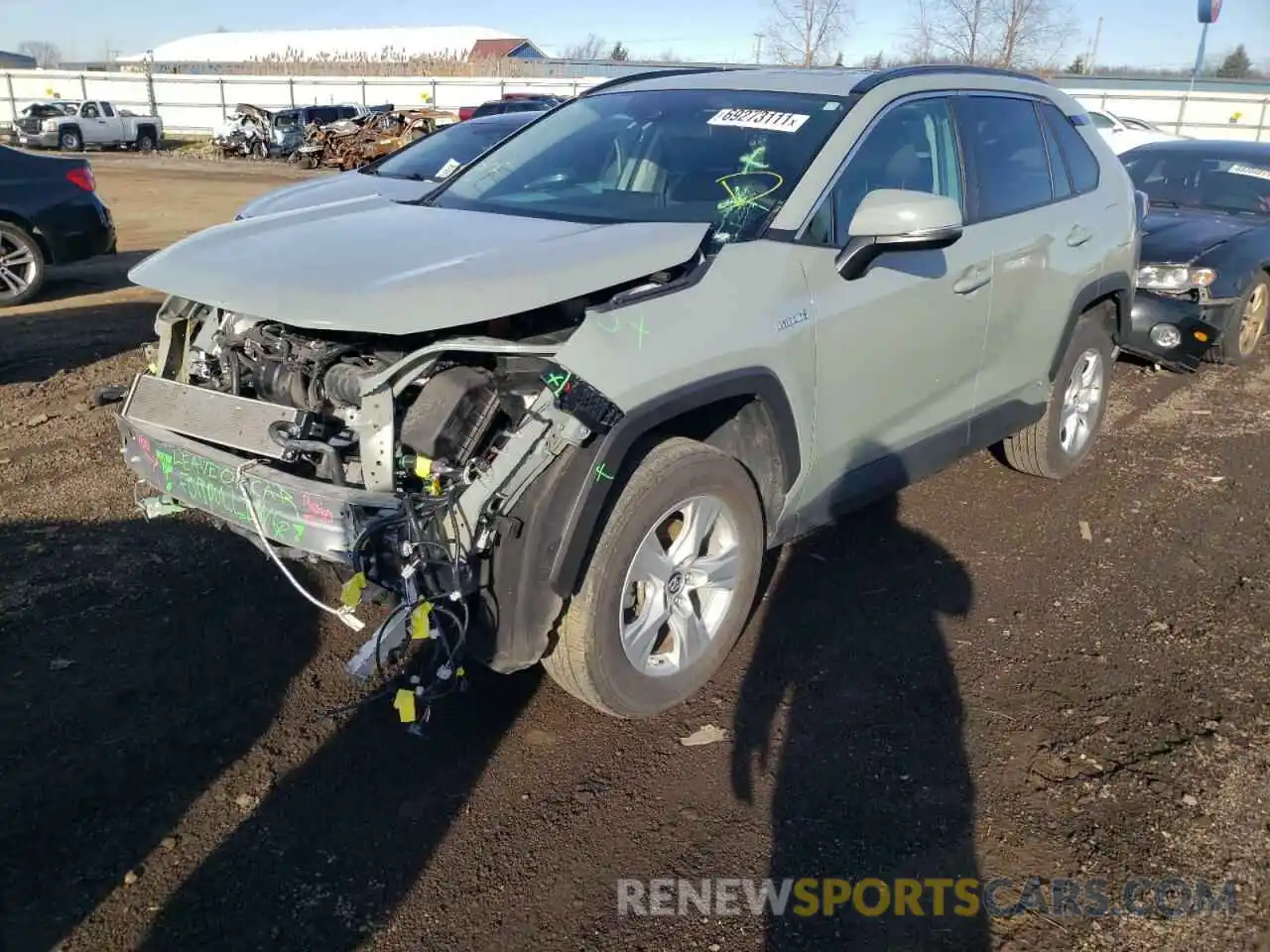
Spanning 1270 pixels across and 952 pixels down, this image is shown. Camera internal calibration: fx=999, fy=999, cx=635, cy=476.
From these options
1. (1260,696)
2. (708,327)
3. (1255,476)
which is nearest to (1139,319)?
(1255,476)

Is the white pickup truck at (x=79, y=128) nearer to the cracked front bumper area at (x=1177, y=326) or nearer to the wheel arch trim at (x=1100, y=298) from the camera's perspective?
the cracked front bumper area at (x=1177, y=326)

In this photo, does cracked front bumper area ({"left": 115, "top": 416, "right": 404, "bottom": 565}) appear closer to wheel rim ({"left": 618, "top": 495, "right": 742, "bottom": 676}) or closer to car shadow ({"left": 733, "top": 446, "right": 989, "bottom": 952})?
wheel rim ({"left": 618, "top": 495, "right": 742, "bottom": 676})

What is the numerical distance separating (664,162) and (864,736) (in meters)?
2.26

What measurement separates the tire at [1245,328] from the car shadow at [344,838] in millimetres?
6787

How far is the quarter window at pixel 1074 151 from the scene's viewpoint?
4941mm

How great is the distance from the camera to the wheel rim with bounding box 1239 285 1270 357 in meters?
7.88

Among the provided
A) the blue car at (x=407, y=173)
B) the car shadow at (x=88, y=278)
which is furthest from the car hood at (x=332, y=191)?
the car shadow at (x=88, y=278)

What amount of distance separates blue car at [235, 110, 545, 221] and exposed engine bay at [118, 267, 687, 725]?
4349 millimetres

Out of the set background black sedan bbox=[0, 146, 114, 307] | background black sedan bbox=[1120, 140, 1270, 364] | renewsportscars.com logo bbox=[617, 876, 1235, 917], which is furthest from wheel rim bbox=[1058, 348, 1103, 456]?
background black sedan bbox=[0, 146, 114, 307]

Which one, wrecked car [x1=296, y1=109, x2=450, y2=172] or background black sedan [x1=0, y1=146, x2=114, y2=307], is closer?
background black sedan [x1=0, y1=146, x2=114, y2=307]

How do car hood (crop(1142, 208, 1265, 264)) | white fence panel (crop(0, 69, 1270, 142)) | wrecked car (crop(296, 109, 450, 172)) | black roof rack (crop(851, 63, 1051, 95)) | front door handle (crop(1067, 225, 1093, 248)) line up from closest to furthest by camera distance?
black roof rack (crop(851, 63, 1051, 95)) < front door handle (crop(1067, 225, 1093, 248)) < car hood (crop(1142, 208, 1265, 264)) < wrecked car (crop(296, 109, 450, 172)) < white fence panel (crop(0, 69, 1270, 142))

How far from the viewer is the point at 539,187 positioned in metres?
4.00

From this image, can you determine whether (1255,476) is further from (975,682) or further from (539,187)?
(539,187)

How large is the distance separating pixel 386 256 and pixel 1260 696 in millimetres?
3317
